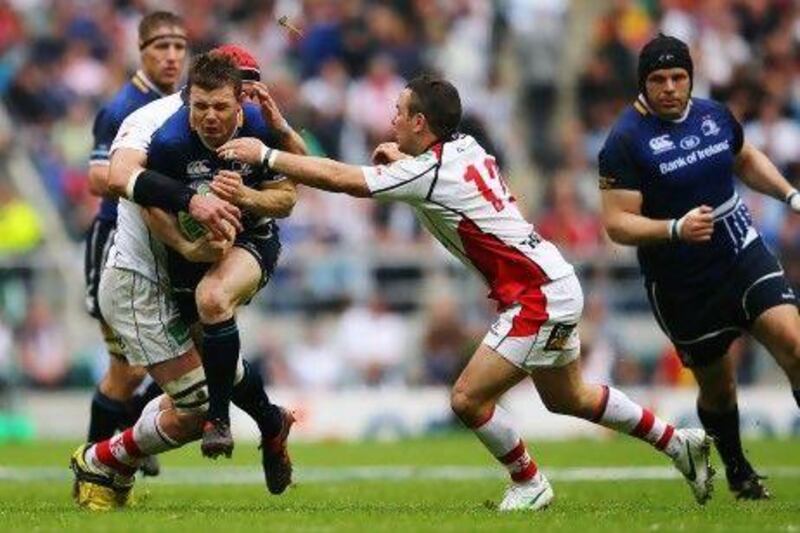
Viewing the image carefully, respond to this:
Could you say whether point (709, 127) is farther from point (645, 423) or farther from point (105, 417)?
point (105, 417)

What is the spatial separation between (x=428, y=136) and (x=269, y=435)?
2.23 m

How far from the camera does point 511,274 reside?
12672 mm

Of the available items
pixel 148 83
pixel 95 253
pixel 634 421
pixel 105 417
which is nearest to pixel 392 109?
pixel 148 83

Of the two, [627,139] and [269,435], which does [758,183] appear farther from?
[269,435]

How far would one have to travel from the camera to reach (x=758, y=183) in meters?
13.9

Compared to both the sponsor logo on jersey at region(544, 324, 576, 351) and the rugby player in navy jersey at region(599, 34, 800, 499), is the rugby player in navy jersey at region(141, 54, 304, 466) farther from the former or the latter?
the rugby player in navy jersey at region(599, 34, 800, 499)

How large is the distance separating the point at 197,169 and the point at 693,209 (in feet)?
10.8

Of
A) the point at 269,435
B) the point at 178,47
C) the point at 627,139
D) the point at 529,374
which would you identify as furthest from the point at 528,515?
the point at 178,47

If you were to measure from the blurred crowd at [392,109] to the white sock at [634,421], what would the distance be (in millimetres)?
10438

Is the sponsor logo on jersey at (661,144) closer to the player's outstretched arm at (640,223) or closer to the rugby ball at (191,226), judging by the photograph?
the player's outstretched arm at (640,223)

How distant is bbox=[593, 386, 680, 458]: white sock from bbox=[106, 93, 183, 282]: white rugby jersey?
2958mm

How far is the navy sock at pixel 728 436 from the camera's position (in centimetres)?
1434

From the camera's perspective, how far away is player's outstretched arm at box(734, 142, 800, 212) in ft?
45.4

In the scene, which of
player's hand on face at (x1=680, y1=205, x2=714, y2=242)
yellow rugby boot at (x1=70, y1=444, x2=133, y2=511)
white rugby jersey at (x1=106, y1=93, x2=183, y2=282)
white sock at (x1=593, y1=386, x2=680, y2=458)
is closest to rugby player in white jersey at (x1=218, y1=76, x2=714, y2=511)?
white sock at (x1=593, y1=386, x2=680, y2=458)
